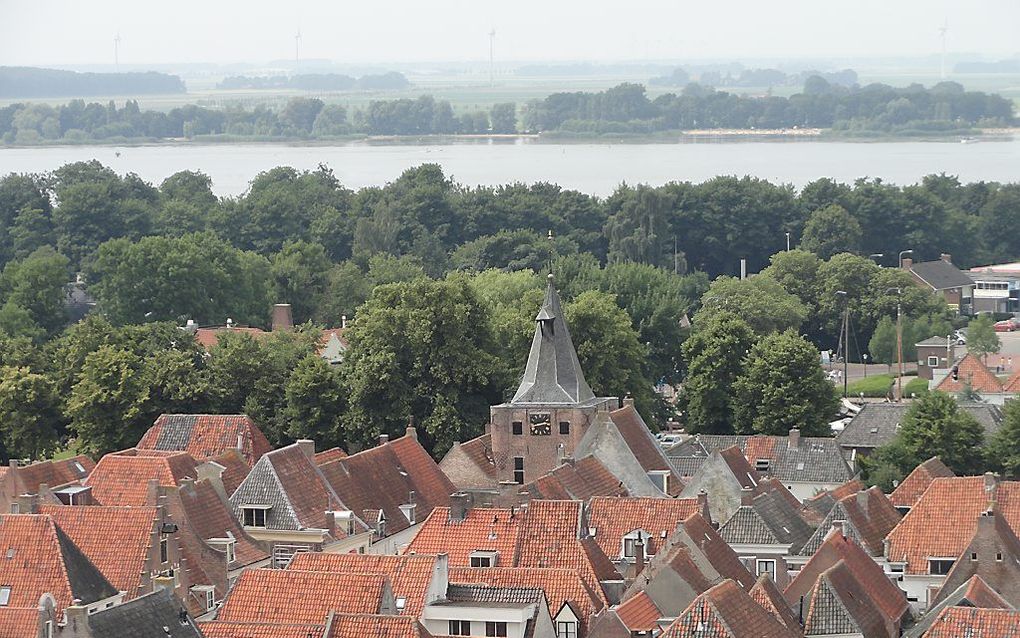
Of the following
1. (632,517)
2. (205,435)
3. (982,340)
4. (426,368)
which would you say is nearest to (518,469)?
(426,368)

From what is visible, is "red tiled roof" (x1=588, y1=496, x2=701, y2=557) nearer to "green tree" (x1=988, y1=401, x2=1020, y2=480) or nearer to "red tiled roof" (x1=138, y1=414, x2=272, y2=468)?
"red tiled roof" (x1=138, y1=414, x2=272, y2=468)

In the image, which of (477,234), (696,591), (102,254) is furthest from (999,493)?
(477,234)

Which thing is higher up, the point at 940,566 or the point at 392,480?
the point at 392,480

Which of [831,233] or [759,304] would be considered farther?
[831,233]

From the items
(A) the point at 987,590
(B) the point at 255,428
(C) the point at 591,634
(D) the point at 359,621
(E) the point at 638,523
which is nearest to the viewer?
(D) the point at 359,621

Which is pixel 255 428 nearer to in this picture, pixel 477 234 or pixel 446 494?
pixel 446 494

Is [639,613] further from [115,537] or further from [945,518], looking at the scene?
[945,518]

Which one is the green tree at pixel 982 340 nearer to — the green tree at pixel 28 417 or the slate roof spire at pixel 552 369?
the slate roof spire at pixel 552 369
